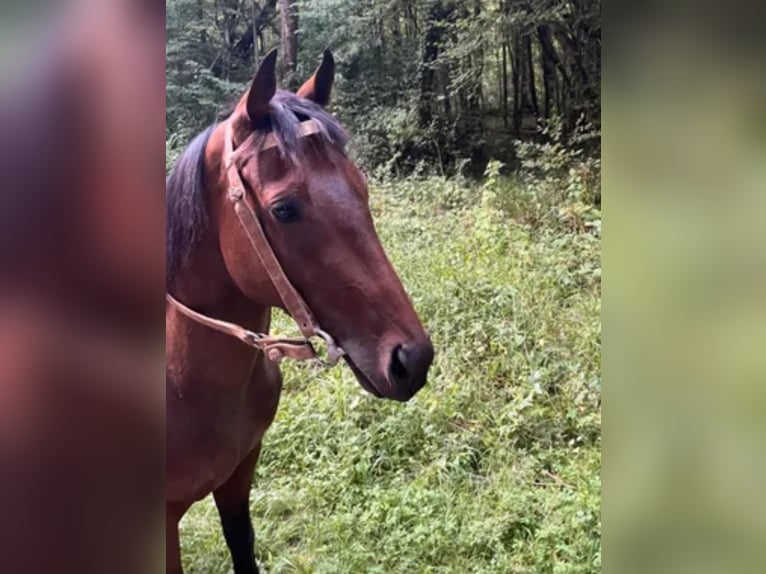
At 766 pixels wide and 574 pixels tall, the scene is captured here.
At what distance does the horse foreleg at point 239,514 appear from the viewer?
141 centimetres

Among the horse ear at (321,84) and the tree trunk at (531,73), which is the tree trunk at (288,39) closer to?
the horse ear at (321,84)

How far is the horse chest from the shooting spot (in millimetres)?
1426

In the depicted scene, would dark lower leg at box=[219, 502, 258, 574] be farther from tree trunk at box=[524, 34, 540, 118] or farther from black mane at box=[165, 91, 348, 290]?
tree trunk at box=[524, 34, 540, 118]

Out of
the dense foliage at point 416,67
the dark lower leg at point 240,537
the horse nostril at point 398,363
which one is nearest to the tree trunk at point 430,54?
the dense foliage at point 416,67

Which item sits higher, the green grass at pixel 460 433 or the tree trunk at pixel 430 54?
the tree trunk at pixel 430 54

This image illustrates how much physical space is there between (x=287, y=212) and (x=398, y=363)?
354 mm

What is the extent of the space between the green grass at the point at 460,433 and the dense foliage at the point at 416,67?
4.3 inches

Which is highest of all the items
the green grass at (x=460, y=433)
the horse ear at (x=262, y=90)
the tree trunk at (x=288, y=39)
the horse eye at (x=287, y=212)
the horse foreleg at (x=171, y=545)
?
the tree trunk at (x=288, y=39)

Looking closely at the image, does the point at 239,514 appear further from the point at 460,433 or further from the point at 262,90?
the point at 262,90
